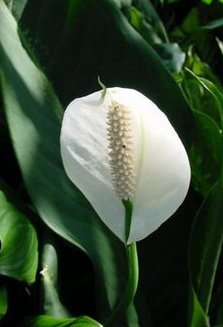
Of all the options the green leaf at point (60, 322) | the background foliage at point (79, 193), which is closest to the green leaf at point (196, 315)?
the background foliage at point (79, 193)

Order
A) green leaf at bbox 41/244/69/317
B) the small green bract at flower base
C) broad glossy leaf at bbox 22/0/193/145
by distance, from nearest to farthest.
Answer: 1. the small green bract at flower base
2. green leaf at bbox 41/244/69/317
3. broad glossy leaf at bbox 22/0/193/145

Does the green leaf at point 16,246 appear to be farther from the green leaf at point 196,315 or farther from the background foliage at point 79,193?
the green leaf at point 196,315

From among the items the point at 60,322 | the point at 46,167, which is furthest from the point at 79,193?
the point at 60,322

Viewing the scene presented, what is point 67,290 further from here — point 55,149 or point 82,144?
point 82,144

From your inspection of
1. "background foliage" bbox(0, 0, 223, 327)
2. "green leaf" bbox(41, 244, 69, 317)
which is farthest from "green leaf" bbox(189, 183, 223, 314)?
"green leaf" bbox(41, 244, 69, 317)

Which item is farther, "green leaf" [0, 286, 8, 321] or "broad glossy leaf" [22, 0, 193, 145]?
"broad glossy leaf" [22, 0, 193, 145]

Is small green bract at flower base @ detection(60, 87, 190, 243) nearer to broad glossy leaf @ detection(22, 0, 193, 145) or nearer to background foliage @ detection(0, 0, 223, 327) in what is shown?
background foliage @ detection(0, 0, 223, 327)

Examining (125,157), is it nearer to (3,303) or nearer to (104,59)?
(3,303)
